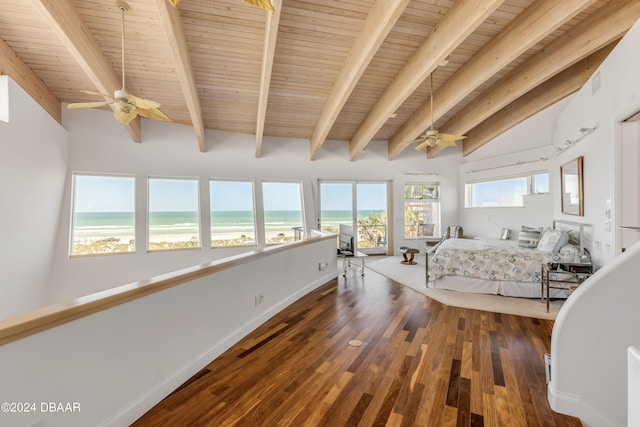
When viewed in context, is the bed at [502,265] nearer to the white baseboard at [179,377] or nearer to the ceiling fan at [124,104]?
the white baseboard at [179,377]

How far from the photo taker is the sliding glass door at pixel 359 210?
25.2 feet

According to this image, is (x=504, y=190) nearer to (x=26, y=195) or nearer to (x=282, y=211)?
(x=282, y=211)

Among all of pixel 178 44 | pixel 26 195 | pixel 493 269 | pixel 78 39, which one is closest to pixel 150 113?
pixel 178 44

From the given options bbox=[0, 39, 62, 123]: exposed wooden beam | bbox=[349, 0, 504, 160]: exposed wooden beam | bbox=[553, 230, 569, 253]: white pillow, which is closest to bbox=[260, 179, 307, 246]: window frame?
bbox=[349, 0, 504, 160]: exposed wooden beam

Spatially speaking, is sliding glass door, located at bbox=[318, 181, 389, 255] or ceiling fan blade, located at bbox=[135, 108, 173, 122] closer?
ceiling fan blade, located at bbox=[135, 108, 173, 122]

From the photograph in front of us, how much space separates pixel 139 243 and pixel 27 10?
12.6 feet

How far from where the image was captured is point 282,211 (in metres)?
7.21

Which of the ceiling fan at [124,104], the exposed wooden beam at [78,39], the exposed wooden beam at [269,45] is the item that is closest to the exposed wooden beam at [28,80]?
the exposed wooden beam at [78,39]

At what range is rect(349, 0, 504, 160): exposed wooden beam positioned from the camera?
3160 millimetres

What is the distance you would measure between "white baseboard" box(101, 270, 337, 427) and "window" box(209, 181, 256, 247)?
11.7 ft

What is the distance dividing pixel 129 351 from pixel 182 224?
16.1ft

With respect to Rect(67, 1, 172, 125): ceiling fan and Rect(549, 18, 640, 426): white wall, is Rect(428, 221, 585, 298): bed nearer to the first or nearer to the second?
Rect(549, 18, 640, 426): white wall

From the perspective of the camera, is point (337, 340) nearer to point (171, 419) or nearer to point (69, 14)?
point (171, 419)

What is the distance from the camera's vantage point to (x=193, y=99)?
4617 millimetres
